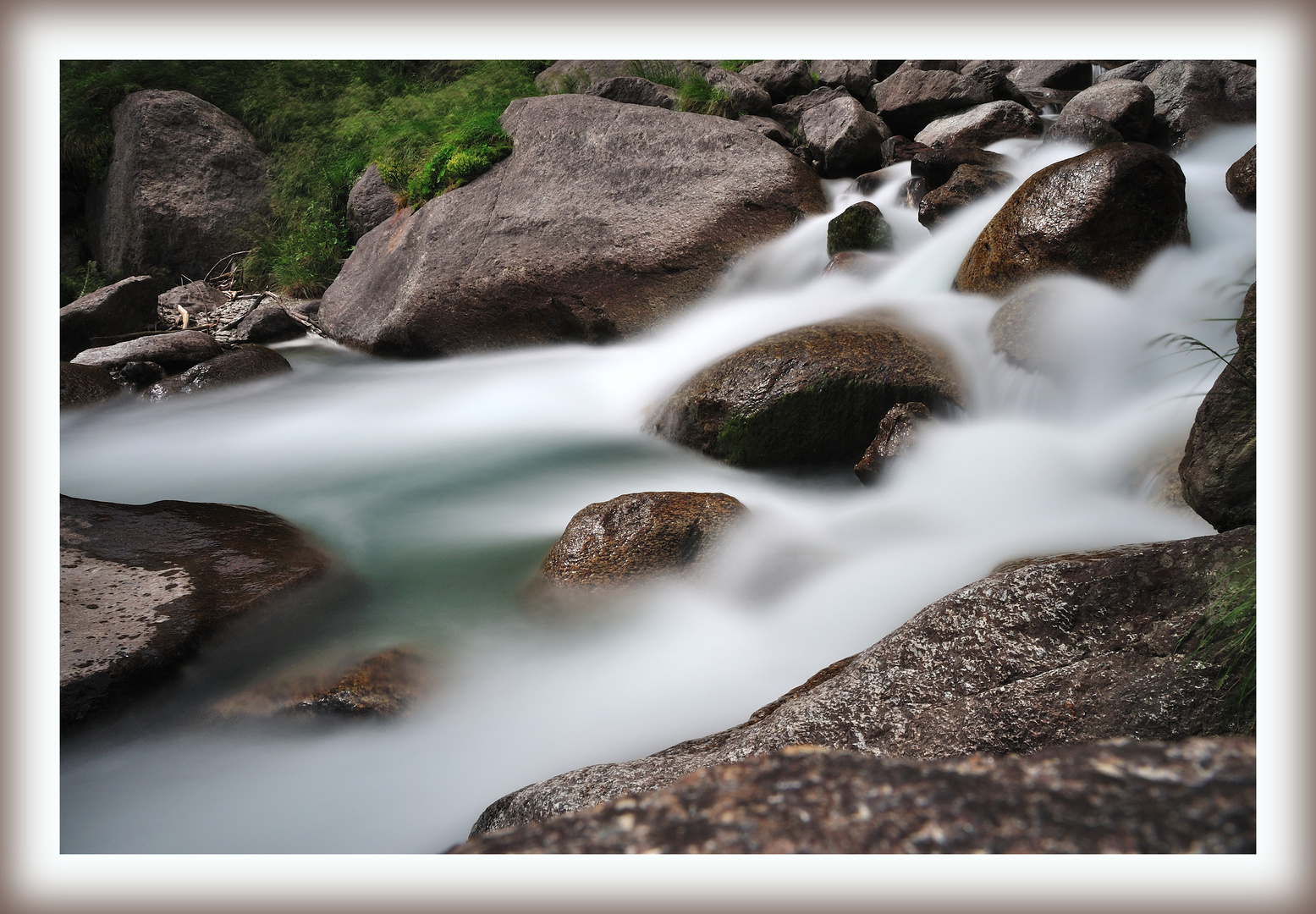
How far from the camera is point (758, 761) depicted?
1.16 meters

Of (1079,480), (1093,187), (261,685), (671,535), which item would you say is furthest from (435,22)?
(1093,187)

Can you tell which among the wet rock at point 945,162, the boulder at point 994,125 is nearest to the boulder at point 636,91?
the boulder at point 994,125

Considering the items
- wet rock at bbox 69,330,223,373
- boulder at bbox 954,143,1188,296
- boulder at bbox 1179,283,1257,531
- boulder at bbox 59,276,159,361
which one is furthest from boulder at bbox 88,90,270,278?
boulder at bbox 1179,283,1257,531

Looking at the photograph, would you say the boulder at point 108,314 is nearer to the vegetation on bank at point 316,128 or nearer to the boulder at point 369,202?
the vegetation on bank at point 316,128

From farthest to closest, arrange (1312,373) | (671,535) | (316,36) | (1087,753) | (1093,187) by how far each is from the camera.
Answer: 1. (1093,187)
2. (671,535)
3. (316,36)
4. (1312,373)
5. (1087,753)

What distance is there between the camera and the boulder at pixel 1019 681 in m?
1.72

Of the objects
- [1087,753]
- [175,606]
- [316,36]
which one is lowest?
[1087,753]

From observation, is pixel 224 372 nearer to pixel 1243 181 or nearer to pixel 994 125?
pixel 994 125

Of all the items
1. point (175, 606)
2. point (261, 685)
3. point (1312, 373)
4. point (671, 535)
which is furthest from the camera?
point (671, 535)

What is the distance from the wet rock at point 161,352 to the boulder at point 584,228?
157 centimetres

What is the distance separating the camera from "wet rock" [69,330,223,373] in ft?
22.7

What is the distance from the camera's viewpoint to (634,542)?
129 inches

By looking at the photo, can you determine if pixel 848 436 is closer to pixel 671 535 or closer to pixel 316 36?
pixel 671 535

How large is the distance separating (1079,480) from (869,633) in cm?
164
